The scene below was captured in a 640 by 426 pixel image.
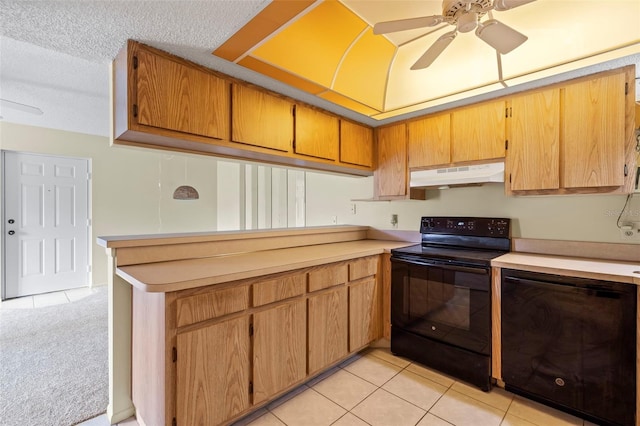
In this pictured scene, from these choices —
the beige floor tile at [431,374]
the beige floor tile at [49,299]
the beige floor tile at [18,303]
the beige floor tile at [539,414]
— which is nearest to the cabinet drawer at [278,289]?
the beige floor tile at [431,374]

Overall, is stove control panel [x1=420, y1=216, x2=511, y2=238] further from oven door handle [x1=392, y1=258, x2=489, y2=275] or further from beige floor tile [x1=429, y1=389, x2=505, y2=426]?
beige floor tile [x1=429, y1=389, x2=505, y2=426]

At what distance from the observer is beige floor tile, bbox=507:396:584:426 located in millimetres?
1803

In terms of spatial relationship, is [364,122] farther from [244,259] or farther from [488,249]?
[244,259]

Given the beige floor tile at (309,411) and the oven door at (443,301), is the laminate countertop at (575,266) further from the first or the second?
the beige floor tile at (309,411)

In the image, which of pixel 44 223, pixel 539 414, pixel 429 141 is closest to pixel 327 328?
pixel 539 414

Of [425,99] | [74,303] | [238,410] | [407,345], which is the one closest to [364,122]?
[425,99]

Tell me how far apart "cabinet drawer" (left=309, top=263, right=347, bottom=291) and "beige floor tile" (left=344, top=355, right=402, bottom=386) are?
76 cm

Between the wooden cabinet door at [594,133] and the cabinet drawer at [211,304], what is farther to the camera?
the wooden cabinet door at [594,133]

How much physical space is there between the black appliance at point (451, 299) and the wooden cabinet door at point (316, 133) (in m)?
1.13

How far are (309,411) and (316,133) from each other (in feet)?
7.07

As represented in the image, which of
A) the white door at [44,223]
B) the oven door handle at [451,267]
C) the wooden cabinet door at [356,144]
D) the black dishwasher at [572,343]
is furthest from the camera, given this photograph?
the white door at [44,223]

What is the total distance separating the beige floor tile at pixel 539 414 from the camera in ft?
5.91

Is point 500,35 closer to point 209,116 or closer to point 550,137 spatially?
point 550,137

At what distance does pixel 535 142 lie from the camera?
2.23 meters
